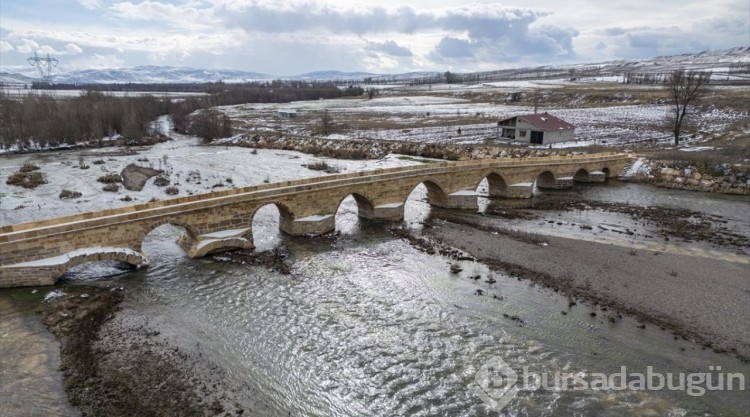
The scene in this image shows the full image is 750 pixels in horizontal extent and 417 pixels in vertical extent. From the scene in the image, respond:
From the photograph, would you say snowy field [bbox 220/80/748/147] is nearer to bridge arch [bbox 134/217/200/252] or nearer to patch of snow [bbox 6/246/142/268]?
bridge arch [bbox 134/217/200/252]

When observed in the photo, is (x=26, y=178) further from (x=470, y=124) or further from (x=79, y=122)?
(x=470, y=124)

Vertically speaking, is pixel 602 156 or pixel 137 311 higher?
pixel 602 156

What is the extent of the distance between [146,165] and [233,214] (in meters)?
31.3

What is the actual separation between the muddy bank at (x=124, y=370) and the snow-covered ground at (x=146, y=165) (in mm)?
17709

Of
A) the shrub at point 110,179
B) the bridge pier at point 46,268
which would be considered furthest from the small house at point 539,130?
the bridge pier at point 46,268

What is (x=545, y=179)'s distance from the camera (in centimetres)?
4284

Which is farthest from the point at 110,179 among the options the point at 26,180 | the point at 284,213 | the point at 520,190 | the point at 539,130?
the point at 539,130

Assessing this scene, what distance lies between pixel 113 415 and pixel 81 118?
73.1 m

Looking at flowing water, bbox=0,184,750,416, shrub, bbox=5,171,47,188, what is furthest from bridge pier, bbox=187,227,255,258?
shrub, bbox=5,171,47,188

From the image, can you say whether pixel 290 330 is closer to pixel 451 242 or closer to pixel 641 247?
pixel 451 242

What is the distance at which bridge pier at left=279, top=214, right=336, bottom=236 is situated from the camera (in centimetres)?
2778

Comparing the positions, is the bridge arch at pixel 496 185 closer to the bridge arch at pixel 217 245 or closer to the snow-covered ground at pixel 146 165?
the snow-covered ground at pixel 146 165

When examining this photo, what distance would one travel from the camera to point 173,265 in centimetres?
2283

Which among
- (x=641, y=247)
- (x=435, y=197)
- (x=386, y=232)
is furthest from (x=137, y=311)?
(x=641, y=247)
